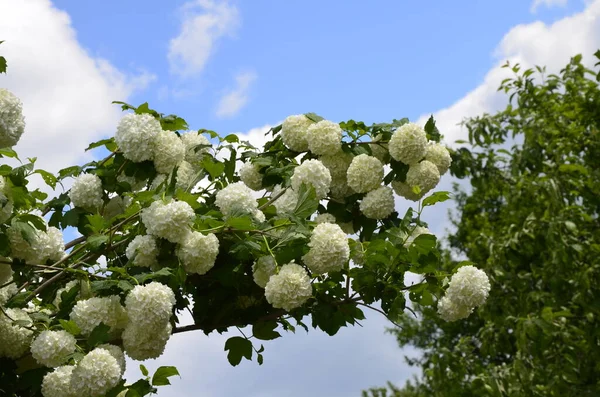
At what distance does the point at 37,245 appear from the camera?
9.78ft

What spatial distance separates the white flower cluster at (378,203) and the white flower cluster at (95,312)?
117 cm

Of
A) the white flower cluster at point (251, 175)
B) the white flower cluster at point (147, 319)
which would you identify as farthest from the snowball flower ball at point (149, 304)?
the white flower cluster at point (251, 175)

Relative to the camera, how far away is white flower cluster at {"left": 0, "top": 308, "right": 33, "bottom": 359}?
303cm

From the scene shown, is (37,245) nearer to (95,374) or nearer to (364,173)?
(95,374)

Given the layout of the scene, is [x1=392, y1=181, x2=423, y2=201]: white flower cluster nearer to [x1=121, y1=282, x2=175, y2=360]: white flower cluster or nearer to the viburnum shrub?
the viburnum shrub

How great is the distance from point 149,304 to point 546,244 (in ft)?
18.6

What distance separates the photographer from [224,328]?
3.27 meters

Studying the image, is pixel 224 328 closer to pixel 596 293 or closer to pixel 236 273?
pixel 236 273

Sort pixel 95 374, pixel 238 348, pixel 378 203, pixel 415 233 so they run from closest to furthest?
pixel 95 374
pixel 238 348
pixel 415 233
pixel 378 203

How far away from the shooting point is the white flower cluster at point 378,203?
11.3 ft

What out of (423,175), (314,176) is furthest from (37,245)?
(423,175)

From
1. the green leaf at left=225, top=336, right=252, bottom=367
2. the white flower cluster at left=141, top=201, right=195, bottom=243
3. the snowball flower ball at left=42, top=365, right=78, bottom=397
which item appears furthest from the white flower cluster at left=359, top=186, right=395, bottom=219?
the snowball flower ball at left=42, top=365, right=78, bottom=397

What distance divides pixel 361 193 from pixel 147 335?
4.11 feet

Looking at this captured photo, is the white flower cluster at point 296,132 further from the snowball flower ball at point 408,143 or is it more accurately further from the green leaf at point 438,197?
the green leaf at point 438,197
